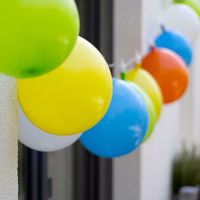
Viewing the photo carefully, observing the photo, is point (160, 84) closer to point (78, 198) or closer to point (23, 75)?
point (78, 198)

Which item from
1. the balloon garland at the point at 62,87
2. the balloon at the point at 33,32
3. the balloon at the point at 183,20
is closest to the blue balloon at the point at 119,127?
the balloon garland at the point at 62,87

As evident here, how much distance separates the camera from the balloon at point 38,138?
1.24 m

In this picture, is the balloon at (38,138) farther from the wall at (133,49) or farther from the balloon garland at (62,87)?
the wall at (133,49)

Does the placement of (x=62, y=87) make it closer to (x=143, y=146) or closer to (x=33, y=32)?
(x=33, y=32)

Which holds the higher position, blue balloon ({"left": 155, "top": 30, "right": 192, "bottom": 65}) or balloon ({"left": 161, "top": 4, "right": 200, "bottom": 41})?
balloon ({"left": 161, "top": 4, "right": 200, "bottom": 41})

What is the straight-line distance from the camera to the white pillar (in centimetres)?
120

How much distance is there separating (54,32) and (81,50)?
0.78ft

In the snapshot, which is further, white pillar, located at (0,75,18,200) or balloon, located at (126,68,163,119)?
balloon, located at (126,68,163,119)

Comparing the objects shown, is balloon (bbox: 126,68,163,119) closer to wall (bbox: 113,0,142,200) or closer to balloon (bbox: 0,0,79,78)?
wall (bbox: 113,0,142,200)

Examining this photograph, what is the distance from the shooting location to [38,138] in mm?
1256

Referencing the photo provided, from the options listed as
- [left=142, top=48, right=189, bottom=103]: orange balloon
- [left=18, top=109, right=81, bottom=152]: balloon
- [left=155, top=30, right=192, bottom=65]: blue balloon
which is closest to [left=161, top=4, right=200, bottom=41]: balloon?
[left=155, top=30, right=192, bottom=65]: blue balloon

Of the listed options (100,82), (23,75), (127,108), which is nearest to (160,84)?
(127,108)

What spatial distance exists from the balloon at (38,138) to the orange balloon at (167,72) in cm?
108

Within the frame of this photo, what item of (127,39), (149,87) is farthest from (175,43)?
(149,87)
